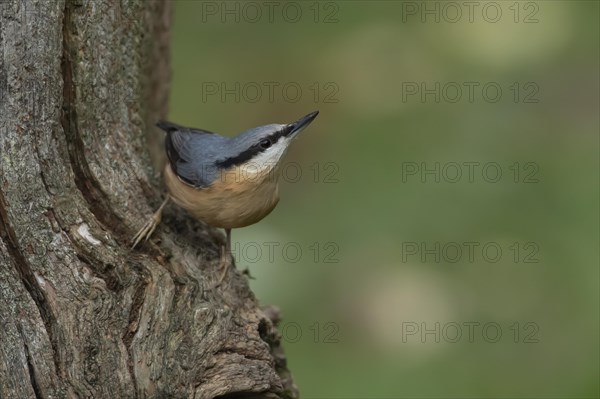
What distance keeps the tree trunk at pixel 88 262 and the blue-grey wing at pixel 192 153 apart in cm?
38

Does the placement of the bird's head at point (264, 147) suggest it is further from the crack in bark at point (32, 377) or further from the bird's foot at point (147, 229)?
the crack in bark at point (32, 377)

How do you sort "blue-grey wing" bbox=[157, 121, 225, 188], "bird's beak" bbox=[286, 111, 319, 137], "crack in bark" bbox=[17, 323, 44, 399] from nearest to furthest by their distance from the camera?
"crack in bark" bbox=[17, 323, 44, 399] < "bird's beak" bbox=[286, 111, 319, 137] < "blue-grey wing" bbox=[157, 121, 225, 188]

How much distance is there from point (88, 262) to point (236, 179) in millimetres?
1029

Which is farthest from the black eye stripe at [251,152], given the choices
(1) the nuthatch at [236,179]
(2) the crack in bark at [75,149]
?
(2) the crack in bark at [75,149]

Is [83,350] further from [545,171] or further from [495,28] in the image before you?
[495,28]

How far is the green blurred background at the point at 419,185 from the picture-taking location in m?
5.89

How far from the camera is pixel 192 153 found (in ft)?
15.1

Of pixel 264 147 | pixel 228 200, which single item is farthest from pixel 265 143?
pixel 228 200

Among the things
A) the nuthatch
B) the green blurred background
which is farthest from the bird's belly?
the green blurred background

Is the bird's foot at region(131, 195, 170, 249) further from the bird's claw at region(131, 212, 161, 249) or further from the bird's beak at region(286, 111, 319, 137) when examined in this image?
the bird's beak at region(286, 111, 319, 137)

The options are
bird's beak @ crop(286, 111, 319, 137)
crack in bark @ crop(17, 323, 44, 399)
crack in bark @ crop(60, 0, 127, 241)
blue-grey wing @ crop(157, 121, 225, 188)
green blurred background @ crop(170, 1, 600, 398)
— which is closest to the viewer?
crack in bark @ crop(17, 323, 44, 399)

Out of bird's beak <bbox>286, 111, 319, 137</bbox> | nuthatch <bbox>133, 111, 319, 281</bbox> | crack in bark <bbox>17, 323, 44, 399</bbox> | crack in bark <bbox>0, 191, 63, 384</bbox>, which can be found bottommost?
crack in bark <bbox>17, 323, 44, 399</bbox>

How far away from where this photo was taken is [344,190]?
729cm

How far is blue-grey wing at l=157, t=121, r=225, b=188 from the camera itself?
4449mm
